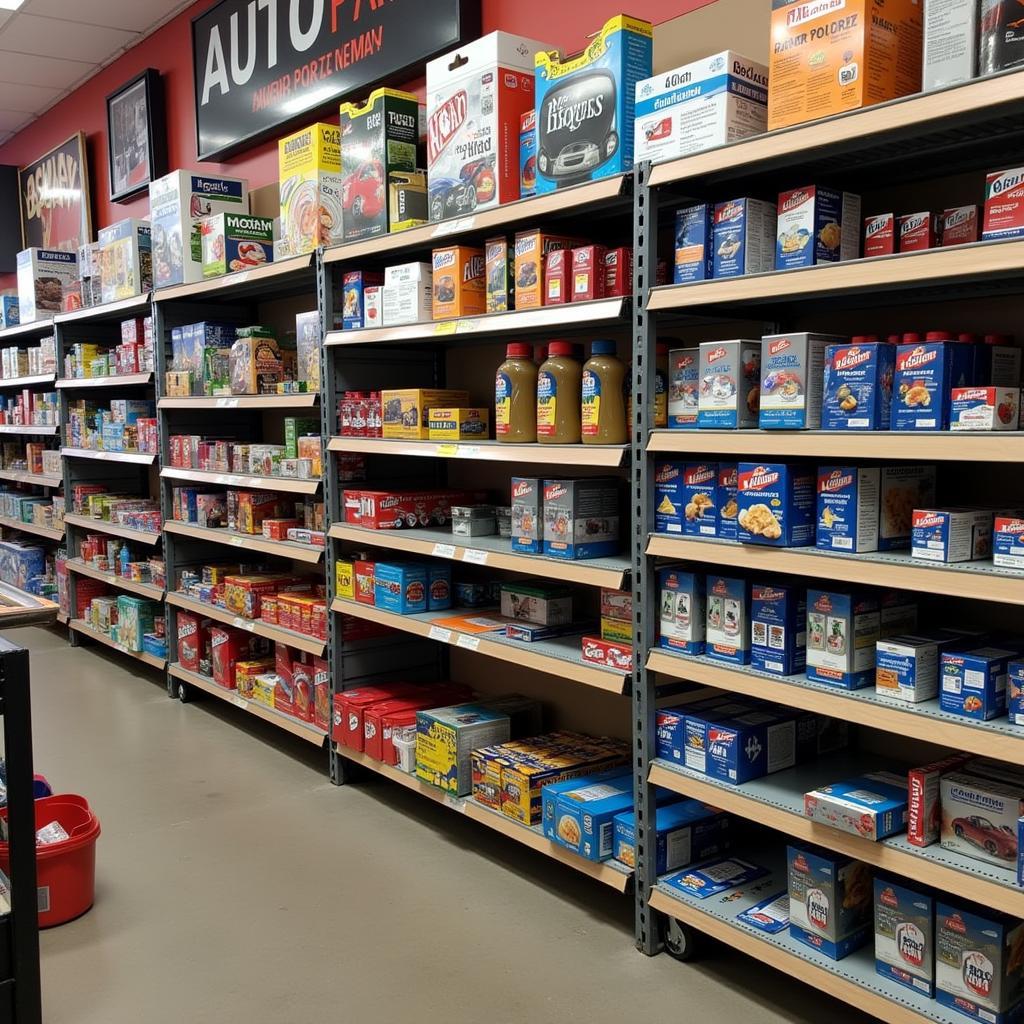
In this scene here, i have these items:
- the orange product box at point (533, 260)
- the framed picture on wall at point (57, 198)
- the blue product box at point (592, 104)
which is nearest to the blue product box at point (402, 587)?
the orange product box at point (533, 260)

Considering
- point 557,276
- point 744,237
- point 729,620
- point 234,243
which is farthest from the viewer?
point 234,243

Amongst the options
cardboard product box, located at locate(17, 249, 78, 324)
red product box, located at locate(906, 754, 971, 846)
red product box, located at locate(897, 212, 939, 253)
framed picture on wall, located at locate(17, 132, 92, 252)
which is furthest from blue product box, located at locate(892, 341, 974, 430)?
framed picture on wall, located at locate(17, 132, 92, 252)

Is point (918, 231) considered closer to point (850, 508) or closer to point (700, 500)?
point (850, 508)

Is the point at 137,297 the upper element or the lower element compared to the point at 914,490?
upper

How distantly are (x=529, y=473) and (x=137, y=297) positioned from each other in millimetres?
2973

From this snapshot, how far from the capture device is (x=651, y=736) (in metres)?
2.70

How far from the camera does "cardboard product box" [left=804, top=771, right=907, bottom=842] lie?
2.15 metres

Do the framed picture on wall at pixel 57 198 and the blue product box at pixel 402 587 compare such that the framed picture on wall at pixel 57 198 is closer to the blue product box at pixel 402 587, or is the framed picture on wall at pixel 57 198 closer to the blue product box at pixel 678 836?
the blue product box at pixel 402 587

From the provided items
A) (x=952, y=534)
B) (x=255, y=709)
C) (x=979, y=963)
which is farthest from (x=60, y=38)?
(x=979, y=963)

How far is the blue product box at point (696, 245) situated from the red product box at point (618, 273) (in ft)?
0.87

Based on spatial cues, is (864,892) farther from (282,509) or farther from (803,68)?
(282,509)

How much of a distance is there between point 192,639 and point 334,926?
2697 mm

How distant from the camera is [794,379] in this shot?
2.26m

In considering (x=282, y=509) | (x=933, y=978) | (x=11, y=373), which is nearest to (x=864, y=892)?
(x=933, y=978)
